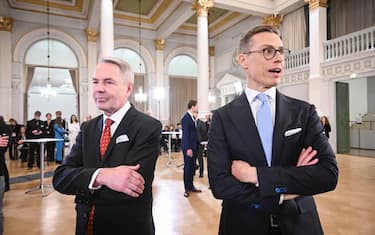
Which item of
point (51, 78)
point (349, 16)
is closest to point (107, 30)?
point (349, 16)

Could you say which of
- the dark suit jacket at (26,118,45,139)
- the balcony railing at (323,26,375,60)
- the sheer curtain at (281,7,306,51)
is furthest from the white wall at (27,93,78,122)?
the balcony railing at (323,26,375,60)

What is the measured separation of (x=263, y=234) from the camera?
1066 mm

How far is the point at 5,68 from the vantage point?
10.5m

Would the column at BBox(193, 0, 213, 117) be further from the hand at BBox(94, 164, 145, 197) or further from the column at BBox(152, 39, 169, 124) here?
the hand at BBox(94, 164, 145, 197)

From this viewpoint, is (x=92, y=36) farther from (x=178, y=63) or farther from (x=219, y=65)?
(x=219, y=65)

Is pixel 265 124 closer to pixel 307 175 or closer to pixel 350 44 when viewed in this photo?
pixel 307 175

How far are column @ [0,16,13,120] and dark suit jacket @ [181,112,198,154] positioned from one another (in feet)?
29.1

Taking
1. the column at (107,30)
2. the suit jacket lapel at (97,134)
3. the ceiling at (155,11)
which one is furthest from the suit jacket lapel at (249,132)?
the ceiling at (155,11)

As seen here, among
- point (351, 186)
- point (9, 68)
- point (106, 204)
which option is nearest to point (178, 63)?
point (9, 68)

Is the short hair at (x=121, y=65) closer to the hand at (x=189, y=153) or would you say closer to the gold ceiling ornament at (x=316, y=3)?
the hand at (x=189, y=153)

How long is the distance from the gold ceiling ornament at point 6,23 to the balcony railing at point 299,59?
10680 mm

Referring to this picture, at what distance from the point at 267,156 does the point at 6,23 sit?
40.8ft

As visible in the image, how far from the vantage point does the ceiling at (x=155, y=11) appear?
1013 cm

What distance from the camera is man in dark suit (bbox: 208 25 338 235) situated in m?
1.06
